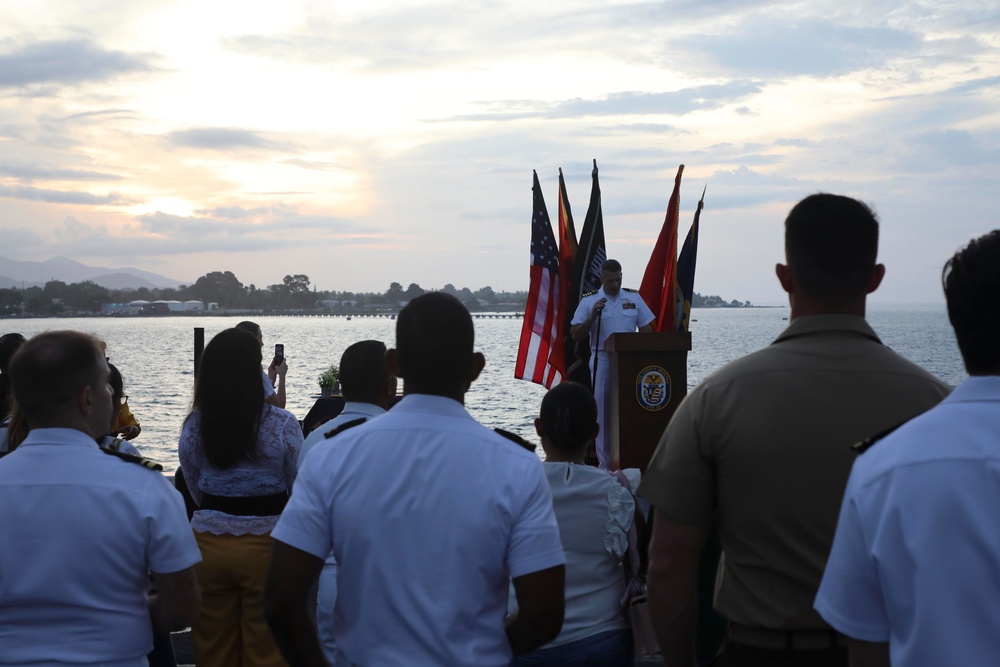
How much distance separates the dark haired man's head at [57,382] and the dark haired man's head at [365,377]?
1479mm

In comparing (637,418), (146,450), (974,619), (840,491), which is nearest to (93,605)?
(840,491)

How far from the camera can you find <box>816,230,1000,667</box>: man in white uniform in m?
1.71

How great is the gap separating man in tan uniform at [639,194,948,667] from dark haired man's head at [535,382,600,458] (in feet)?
3.60

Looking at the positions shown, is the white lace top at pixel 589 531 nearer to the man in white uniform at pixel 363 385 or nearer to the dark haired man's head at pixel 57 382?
the man in white uniform at pixel 363 385

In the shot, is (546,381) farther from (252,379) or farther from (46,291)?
(46,291)

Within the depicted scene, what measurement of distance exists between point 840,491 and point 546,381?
8.19 metres

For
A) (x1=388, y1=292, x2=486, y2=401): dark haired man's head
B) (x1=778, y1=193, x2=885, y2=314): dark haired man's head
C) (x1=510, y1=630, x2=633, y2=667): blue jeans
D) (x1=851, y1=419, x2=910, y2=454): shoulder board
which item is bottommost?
(x1=510, y1=630, x2=633, y2=667): blue jeans

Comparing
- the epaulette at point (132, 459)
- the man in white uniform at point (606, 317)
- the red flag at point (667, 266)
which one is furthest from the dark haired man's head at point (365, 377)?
the red flag at point (667, 266)

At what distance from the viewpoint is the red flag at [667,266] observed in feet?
33.5

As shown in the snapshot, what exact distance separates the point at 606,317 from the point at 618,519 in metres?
6.68

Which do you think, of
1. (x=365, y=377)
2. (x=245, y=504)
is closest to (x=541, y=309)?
(x=365, y=377)

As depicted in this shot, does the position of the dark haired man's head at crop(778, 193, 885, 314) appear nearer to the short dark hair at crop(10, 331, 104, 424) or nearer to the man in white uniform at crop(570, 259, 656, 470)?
the short dark hair at crop(10, 331, 104, 424)

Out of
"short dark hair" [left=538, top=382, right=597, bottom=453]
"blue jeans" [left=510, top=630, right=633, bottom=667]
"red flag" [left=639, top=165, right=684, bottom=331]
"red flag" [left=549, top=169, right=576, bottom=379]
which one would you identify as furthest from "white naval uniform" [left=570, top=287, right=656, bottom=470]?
"blue jeans" [left=510, top=630, right=633, bottom=667]

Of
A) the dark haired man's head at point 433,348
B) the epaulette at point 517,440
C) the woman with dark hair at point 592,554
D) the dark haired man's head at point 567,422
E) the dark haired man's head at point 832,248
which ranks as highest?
the dark haired man's head at point 832,248
